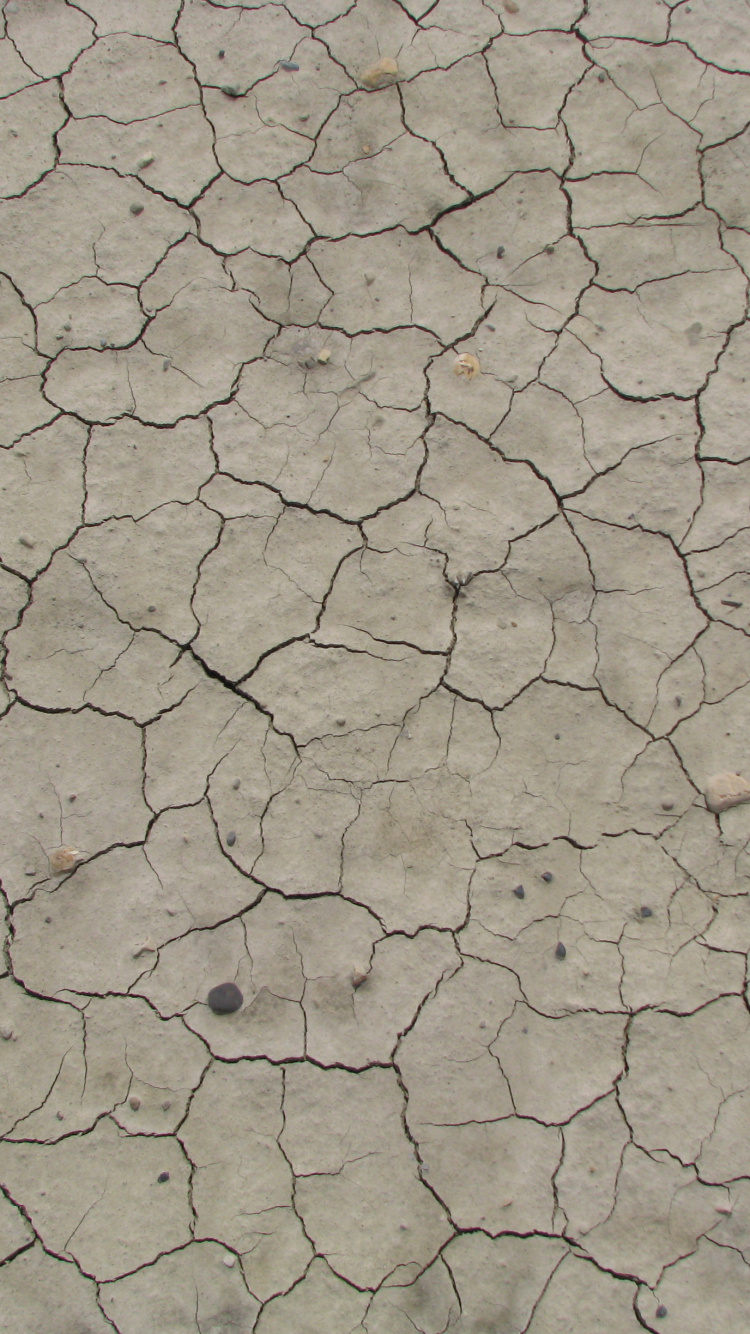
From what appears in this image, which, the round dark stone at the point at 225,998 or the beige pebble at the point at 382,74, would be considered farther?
the beige pebble at the point at 382,74

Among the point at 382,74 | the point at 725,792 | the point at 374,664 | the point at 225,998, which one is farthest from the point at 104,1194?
the point at 382,74

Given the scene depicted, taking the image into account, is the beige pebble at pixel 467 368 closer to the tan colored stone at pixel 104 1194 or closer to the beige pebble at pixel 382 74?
the beige pebble at pixel 382 74

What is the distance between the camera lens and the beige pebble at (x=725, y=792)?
244cm

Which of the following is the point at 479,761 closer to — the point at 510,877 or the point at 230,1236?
the point at 510,877

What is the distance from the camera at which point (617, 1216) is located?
224cm

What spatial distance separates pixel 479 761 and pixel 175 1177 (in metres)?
1.37

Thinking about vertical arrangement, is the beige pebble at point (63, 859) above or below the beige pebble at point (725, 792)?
below

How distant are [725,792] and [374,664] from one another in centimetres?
106

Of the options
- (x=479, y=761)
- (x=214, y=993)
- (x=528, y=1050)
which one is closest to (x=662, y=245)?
(x=479, y=761)

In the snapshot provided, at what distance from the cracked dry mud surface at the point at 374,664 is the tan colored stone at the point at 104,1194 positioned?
0.01 metres

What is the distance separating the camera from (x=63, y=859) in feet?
8.01

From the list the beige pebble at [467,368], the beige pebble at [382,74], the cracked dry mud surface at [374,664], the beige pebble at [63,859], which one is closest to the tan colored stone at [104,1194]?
the cracked dry mud surface at [374,664]

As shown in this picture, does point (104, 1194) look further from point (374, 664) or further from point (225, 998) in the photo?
point (374, 664)

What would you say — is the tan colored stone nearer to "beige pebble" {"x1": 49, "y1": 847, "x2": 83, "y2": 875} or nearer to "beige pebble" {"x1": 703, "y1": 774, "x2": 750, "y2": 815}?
"beige pebble" {"x1": 49, "y1": 847, "x2": 83, "y2": 875}
